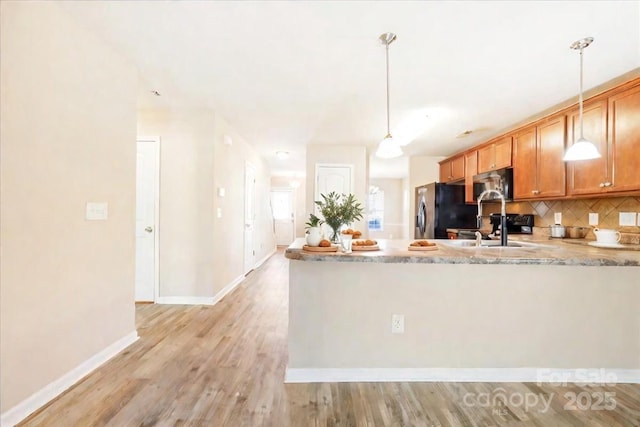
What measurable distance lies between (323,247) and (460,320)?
3.49 ft

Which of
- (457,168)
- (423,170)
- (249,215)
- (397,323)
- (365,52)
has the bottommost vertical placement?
(397,323)

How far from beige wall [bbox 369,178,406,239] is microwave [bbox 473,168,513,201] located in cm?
574

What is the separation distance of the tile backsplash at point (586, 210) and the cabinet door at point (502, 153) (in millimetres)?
592

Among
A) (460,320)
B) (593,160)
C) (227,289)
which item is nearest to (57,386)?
(227,289)

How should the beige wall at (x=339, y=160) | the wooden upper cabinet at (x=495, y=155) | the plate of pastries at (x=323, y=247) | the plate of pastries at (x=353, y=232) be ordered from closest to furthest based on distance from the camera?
the plate of pastries at (x=323, y=247) → the plate of pastries at (x=353, y=232) → the wooden upper cabinet at (x=495, y=155) → the beige wall at (x=339, y=160)

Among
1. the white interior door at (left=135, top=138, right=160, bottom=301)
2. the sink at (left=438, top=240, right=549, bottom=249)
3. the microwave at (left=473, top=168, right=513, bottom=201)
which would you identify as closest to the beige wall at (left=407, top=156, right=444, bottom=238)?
the microwave at (left=473, top=168, right=513, bottom=201)

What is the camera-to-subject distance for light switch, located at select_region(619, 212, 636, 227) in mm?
2555

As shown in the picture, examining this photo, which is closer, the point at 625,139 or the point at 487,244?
the point at 625,139

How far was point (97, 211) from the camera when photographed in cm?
216

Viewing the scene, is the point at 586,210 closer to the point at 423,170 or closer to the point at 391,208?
the point at 423,170

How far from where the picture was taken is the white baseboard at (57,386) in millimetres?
1562

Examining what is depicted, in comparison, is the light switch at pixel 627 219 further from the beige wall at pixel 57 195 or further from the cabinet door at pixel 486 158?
the beige wall at pixel 57 195

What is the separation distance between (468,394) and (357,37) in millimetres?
2456

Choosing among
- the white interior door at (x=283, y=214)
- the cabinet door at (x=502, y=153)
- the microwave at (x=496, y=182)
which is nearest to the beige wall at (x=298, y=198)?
the white interior door at (x=283, y=214)
